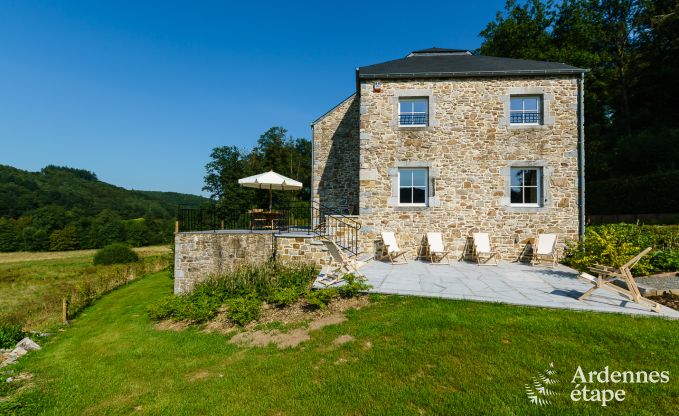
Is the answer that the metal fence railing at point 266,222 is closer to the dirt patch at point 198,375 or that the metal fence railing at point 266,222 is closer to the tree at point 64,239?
the dirt patch at point 198,375

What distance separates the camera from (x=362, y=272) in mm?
7891

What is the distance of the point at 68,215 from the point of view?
45.7 m

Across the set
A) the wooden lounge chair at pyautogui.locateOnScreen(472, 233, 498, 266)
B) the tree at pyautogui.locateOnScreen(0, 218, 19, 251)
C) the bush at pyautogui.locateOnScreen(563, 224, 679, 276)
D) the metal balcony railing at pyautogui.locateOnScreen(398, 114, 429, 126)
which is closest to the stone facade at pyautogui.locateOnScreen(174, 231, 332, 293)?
the metal balcony railing at pyautogui.locateOnScreen(398, 114, 429, 126)

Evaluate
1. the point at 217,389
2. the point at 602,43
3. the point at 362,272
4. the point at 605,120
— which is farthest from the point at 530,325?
the point at 602,43

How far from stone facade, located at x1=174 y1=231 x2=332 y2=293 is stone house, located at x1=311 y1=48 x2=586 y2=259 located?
351 centimetres

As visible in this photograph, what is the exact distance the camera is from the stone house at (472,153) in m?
9.84

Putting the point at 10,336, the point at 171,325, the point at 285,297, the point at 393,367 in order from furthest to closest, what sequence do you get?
the point at 10,336 < the point at 171,325 < the point at 285,297 < the point at 393,367

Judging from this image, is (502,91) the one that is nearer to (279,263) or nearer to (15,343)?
(279,263)

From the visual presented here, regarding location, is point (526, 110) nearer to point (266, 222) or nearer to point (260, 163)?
point (266, 222)

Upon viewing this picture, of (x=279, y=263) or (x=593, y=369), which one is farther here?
(x=279, y=263)

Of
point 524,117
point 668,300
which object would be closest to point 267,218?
point 524,117

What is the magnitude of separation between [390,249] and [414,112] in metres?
5.18

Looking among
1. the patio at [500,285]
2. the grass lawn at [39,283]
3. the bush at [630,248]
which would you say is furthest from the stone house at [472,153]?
the grass lawn at [39,283]

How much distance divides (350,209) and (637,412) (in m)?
10.4
